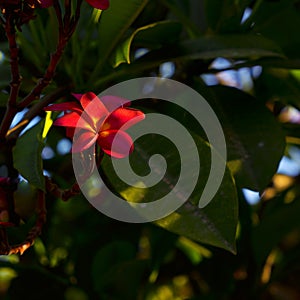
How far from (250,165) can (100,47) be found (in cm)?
26

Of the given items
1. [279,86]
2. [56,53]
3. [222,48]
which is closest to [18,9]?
[56,53]

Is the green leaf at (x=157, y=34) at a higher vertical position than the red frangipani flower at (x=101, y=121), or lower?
lower

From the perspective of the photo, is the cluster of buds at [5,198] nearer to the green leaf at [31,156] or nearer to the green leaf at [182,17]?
the green leaf at [31,156]

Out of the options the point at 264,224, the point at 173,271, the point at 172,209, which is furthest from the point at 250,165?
the point at 173,271

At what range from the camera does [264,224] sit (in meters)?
1.18

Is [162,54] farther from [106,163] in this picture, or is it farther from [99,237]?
[99,237]

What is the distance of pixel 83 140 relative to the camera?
2.18ft

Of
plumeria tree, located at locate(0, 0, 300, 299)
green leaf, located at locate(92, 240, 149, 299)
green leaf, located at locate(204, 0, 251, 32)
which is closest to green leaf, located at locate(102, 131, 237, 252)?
plumeria tree, located at locate(0, 0, 300, 299)

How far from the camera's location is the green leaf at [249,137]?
87cm

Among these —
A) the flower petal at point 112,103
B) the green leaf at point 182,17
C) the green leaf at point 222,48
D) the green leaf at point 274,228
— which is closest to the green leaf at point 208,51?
the green leaf at point 222,48

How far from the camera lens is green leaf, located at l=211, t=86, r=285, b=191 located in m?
0.87

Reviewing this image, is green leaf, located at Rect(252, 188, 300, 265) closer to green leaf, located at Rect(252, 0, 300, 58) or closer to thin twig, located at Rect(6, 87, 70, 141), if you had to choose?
green leaf, located at Rect(252, 0, 300, 58)

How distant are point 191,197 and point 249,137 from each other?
0.72ft

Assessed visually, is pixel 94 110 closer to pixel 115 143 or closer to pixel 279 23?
pixel 115 143
